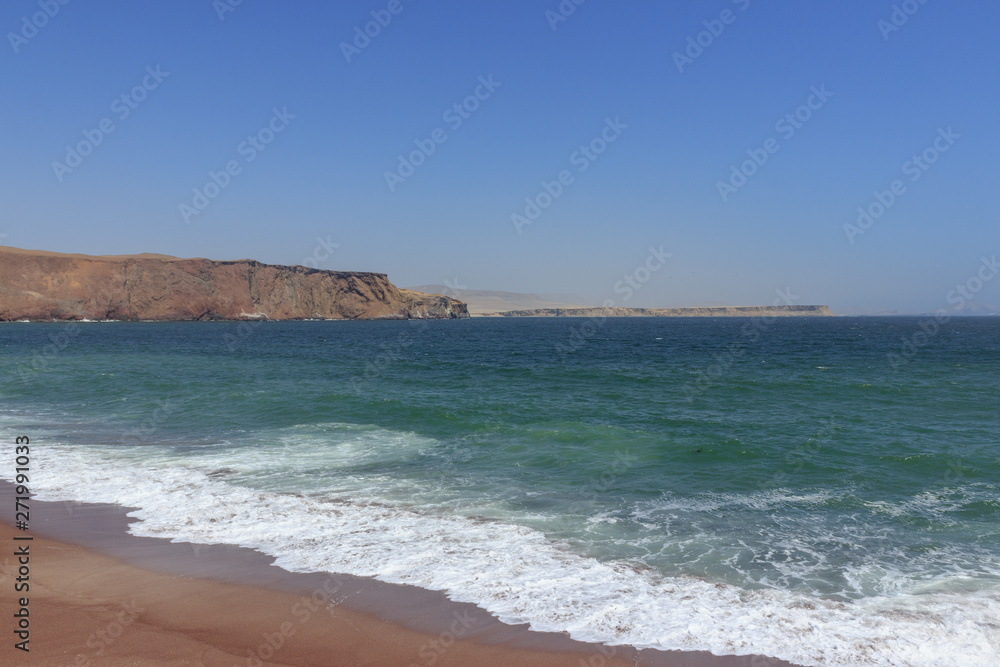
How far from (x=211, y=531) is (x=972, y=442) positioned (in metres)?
19.2

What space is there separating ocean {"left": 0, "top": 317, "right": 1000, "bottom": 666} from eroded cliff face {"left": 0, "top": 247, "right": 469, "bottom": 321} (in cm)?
10563

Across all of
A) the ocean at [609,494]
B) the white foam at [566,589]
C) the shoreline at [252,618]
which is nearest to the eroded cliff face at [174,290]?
the ocean at [609,494]

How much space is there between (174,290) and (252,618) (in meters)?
136

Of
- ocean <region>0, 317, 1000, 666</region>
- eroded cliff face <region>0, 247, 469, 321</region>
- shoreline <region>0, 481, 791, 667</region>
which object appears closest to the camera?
shoreline <region>0, 481, 791, 667</region>

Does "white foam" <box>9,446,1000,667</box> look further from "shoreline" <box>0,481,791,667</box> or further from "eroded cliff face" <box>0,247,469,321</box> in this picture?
"eroded cliff face" <box>0,247,469,321</box>

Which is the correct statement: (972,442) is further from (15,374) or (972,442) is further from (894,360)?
(15,374)

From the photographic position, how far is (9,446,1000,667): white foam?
6078 mm

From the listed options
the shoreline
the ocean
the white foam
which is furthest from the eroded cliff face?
the shoreline

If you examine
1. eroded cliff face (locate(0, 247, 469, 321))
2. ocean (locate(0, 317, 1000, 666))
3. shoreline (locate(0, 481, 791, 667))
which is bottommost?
ocean (locate(0, 317, 1000, 666))

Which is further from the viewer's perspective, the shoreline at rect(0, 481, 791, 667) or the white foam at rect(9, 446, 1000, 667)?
the white foam at rect(9, 446, 1000, 667)

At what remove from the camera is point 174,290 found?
407ft

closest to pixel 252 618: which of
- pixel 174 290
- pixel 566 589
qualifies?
pixel 566 589

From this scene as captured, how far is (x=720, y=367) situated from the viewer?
37031 millimetres

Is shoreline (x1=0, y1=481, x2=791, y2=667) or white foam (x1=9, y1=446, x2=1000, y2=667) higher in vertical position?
shoreline (x1=0, y1=481, x2=791, y2=667)
